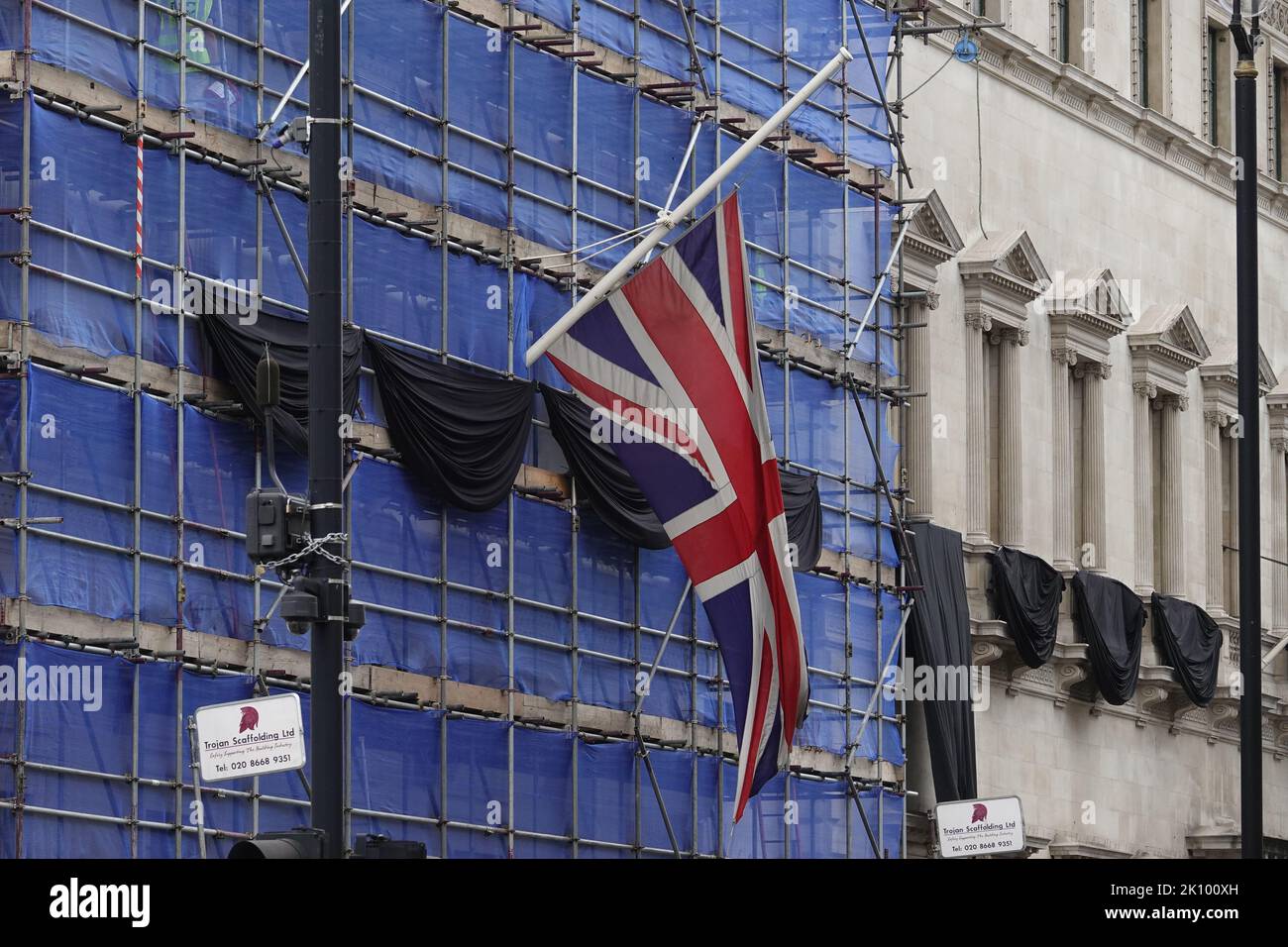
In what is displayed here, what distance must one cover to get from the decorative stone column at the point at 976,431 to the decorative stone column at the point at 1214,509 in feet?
28.6

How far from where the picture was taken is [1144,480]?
4931cm

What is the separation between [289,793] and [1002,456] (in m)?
18.4

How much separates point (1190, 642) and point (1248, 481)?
2205 centimetres

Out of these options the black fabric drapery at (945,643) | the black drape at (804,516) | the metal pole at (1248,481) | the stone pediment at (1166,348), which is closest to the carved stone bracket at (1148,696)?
the stone pediment at (1166,348)

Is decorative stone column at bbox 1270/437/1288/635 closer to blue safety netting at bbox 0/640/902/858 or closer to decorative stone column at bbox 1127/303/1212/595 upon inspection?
decorative stone column at bbox 1127/303/1212/595

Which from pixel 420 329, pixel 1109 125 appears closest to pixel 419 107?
pixel 420 329

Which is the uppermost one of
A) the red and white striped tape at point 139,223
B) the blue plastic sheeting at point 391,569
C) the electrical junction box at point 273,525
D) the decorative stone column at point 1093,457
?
the decorative stone column at point 1093,457

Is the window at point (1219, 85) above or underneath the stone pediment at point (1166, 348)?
above

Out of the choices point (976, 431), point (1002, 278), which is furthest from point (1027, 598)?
point (1002, 278)

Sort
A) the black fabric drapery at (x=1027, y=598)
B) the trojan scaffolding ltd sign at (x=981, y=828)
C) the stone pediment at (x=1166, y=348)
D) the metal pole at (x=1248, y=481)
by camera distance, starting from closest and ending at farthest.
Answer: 1. the metal pole at (x=1248, y=481)
2. the trojan scaffolding ltd sign at (x=981, y=828)
3. the black fabric drapery at (x=1027, y=598)
4. the stone pediment at (x=1166, y=348)

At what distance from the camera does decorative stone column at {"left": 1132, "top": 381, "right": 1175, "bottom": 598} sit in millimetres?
48781

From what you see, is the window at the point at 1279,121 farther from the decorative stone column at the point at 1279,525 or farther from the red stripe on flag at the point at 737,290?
the red stripe on flag at the point at 737,290

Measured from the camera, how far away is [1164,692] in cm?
4828

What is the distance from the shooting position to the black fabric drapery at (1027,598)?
42.7m
